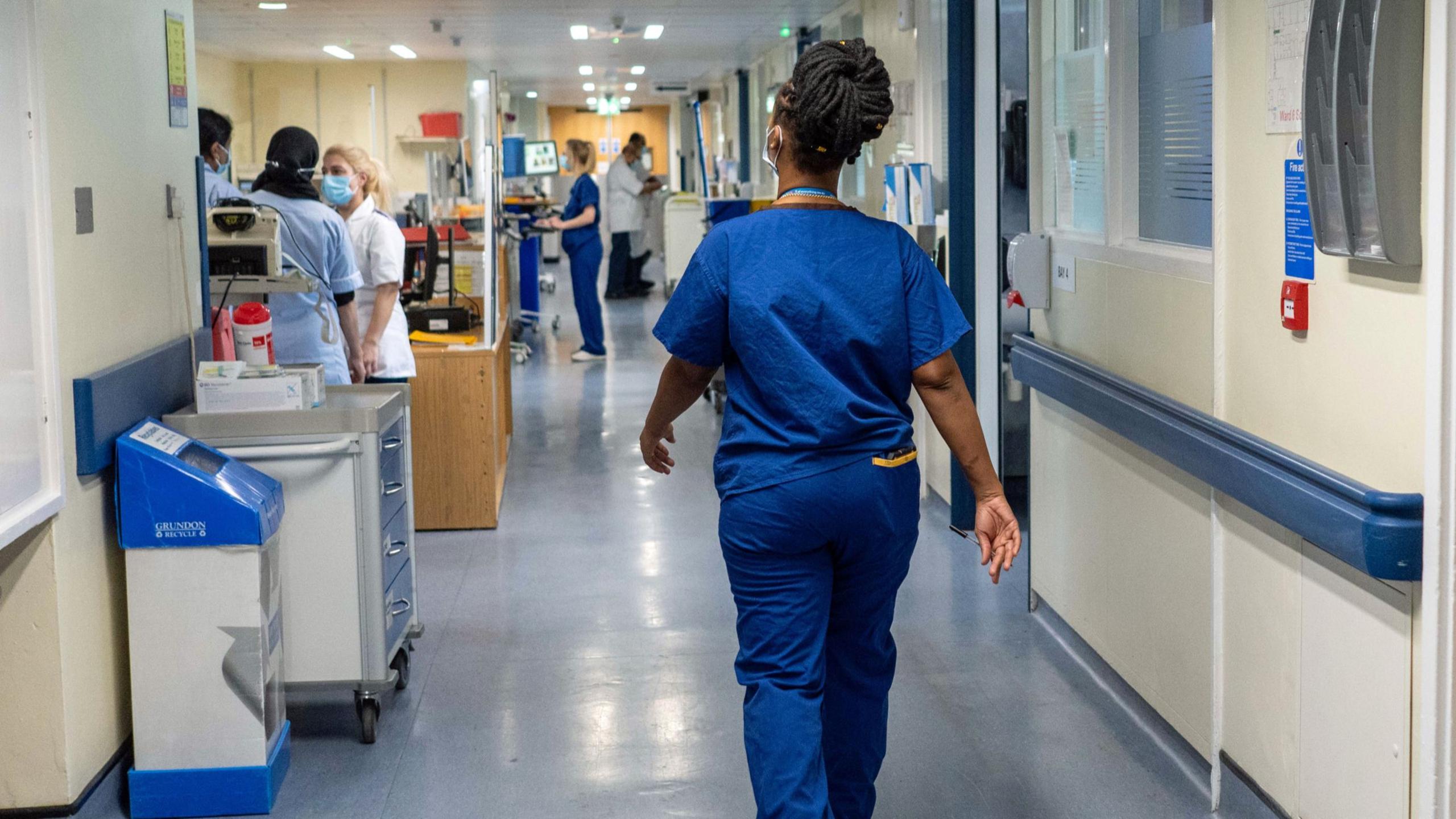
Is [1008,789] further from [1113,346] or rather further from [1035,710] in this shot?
[1113,346]

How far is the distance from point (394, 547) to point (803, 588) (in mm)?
1570

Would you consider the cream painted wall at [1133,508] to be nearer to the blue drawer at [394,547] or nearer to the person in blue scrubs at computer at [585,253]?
the blue drawer at [394,547]

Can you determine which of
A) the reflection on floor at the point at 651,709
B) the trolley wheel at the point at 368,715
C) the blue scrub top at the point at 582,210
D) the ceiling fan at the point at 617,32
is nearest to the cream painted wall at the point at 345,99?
the ceiling fan at the point at 617,32

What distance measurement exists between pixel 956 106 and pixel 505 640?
267 cm

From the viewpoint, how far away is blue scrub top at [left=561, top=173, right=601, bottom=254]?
1103cm

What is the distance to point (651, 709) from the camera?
11.6 ft

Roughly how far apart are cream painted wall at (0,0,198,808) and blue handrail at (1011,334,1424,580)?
2217 millimetres

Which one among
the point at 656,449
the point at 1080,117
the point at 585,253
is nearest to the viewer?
the point at 656,449

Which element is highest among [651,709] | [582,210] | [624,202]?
[624,202]

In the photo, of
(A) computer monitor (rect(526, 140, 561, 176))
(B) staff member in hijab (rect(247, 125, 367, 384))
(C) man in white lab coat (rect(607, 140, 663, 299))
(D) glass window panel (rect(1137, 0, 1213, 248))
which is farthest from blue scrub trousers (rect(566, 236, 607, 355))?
(D) glass window panel (rect(1137, 0, 1213, 248))

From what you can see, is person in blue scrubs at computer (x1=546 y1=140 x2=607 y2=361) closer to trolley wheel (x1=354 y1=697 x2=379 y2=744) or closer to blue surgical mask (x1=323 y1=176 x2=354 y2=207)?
blue surgical mask (x1=323 y1=176 x2=354 y2=207)

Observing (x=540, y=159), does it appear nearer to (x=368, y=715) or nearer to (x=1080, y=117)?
(x=1080, y=117)

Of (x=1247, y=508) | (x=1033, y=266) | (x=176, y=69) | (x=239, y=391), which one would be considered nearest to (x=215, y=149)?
(x=176, y=69)

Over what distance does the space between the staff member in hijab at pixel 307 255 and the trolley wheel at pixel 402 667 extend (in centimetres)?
109
